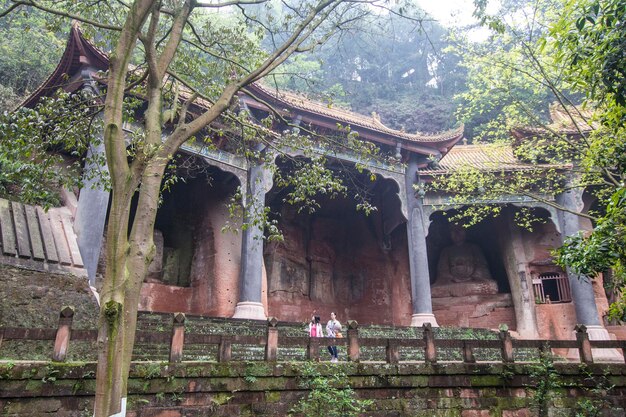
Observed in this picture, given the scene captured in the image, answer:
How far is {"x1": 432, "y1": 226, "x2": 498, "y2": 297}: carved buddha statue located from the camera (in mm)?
18938

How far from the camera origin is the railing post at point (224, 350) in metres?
7.06

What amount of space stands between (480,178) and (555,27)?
22.0ft

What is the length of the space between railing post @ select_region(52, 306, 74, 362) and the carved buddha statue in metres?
15.6

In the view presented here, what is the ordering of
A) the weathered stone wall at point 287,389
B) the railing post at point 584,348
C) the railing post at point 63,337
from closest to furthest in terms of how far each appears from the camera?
the weathered stone wall at point 287,389 → the railing post at point 63,337 → the railing post at point 584,348

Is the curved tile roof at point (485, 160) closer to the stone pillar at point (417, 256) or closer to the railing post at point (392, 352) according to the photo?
the stone pillar at point (417, 256)

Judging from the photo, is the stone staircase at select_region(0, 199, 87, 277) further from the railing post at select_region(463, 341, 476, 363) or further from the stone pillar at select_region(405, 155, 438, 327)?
the stone pillar at select_region(405, 155, 438, 327)

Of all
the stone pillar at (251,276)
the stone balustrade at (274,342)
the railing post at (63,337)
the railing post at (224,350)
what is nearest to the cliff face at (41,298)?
the stone balustrade at (274,342)

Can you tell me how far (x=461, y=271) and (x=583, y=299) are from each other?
544cm

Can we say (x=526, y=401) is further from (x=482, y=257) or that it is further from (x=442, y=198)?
(x=482, y=257)

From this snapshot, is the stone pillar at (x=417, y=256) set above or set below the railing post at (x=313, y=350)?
above

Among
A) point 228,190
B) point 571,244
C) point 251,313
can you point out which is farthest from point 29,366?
point 228,190

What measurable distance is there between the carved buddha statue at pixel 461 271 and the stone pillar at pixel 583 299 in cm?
428

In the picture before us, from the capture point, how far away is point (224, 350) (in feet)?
23.3

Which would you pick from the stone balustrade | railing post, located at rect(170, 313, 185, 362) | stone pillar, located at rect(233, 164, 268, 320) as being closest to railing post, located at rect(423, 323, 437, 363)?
the stone balustrade
